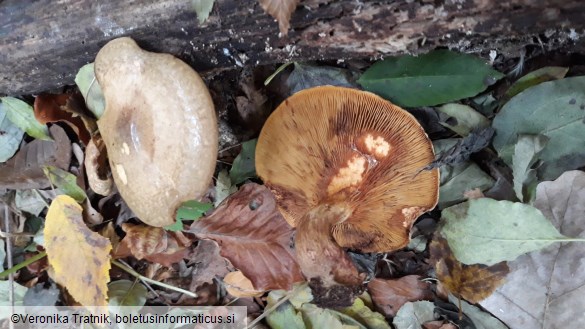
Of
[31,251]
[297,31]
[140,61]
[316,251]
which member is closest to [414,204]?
[316,251]

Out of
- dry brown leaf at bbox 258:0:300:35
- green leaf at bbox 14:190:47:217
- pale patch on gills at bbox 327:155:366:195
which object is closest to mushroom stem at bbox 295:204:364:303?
pale patch on gills at bbox 327:155:366:195

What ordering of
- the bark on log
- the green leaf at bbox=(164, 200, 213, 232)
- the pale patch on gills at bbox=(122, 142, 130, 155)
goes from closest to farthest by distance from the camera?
the bark on log, the pale patch on gills at bbox=(122, 142, 130, 155), the green leaf at bbox=(164, 200, 213, 232)

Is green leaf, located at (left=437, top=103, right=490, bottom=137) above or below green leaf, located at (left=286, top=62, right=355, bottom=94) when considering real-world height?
below

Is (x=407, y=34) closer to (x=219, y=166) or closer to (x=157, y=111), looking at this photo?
(x=157, y=111)

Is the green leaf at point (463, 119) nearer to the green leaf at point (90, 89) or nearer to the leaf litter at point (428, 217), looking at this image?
the leaf litter at point (428, 217)

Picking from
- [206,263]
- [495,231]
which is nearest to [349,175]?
[495,231]

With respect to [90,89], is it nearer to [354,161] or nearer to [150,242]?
[150,242]

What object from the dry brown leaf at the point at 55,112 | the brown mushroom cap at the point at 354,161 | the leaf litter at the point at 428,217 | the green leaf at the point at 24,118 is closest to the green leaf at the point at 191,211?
the leaf litter at the point at 428,217

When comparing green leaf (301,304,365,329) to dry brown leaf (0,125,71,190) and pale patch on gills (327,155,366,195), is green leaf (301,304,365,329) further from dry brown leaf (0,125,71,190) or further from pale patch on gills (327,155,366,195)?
dry brown leaf (0,125,71,190)

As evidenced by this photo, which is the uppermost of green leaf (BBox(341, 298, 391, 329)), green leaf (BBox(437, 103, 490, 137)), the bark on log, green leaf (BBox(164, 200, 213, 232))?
the bark on log

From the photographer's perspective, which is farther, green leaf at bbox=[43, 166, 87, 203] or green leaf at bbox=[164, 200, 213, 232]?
green leaf at bbox=[43, 166, 87, 203]
